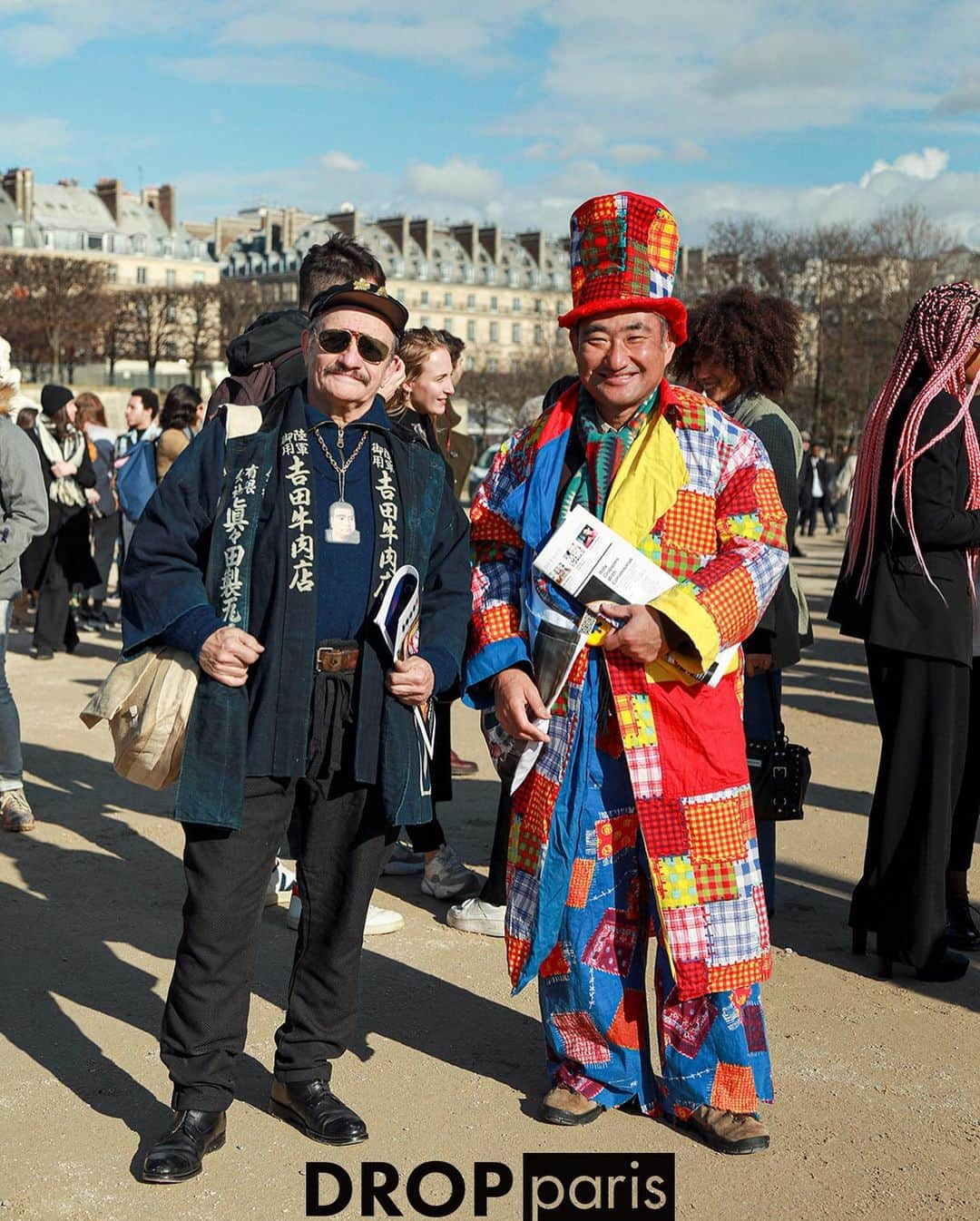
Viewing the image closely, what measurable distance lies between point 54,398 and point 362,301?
8.93 m

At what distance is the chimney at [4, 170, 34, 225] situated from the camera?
9556 cm

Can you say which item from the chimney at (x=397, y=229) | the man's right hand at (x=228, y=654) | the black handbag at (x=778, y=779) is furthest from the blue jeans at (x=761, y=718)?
the chimney at (x=397, y=229)

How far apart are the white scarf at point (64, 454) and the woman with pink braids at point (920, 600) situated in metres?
7.83

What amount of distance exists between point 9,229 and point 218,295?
3038 cm

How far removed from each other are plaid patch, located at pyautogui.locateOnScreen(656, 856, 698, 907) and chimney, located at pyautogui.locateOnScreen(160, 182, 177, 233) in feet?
352

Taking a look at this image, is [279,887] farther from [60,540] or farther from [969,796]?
[60,540]

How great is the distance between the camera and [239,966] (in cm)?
351

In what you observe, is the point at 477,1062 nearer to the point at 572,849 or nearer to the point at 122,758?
the point at 572,849

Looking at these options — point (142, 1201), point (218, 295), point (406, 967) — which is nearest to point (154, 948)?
point (406, 967)

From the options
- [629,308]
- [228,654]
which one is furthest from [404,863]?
[629,308]

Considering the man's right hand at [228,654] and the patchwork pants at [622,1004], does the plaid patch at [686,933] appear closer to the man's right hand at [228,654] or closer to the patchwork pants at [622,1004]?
the patchwork pants at [622,1004]

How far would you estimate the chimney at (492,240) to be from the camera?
111 m

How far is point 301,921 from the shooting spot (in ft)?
12.2

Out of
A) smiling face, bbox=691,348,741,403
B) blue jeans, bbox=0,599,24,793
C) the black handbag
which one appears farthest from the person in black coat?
the black handbag
